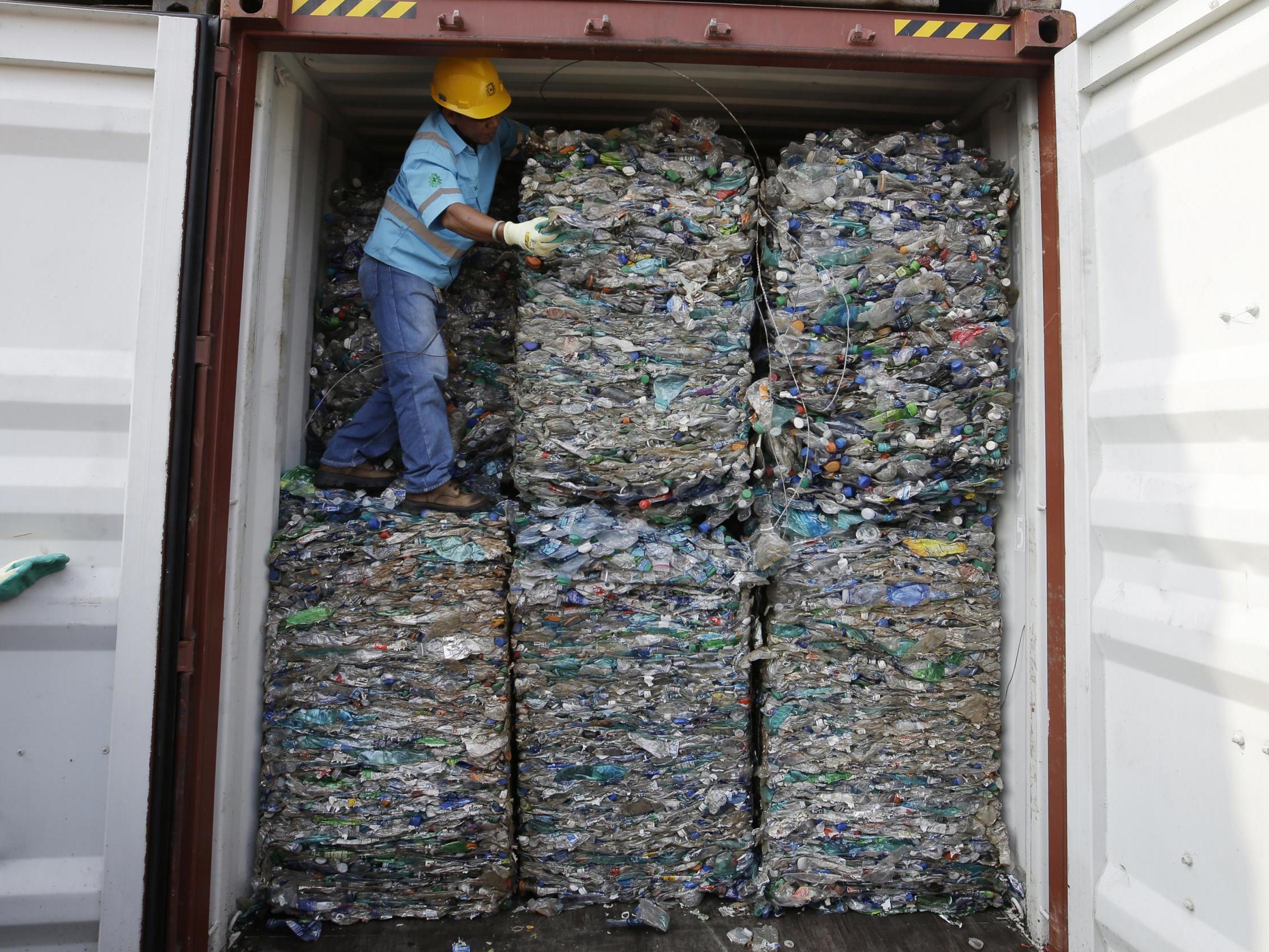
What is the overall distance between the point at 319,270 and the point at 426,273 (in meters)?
0.58

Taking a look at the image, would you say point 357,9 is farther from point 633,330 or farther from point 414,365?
point 633,330

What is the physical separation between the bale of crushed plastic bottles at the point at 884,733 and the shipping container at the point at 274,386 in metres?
0.16

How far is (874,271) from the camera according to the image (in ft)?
8.44

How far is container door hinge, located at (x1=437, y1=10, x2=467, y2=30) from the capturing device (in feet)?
7.24

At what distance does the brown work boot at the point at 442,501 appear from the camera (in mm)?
2711

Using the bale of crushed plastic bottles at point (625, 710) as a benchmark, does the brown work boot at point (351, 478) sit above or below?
above

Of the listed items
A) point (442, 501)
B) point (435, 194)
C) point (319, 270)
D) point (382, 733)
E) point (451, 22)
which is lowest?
point (382, 733)

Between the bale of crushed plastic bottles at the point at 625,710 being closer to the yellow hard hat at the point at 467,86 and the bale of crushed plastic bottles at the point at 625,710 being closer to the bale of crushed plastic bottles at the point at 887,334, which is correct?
the bale of crushed plastic bottles at the point at 887,334

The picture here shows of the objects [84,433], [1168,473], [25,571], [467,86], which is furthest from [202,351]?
[1168,473]

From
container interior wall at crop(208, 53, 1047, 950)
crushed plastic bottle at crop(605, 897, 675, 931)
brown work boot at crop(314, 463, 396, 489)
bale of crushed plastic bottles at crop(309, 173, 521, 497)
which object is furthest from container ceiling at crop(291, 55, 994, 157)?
crushed plastic bottle at crop(605, 897, 675, 931)

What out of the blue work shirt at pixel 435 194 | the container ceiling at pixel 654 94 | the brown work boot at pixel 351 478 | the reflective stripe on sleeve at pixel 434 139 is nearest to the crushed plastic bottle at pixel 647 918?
the brown work boot at pixel 351 478

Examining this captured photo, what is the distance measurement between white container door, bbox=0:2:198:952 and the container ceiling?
28.8 inches

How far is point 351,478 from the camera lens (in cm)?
282

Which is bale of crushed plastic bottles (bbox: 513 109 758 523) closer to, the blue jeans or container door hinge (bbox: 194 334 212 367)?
the blue jeans
